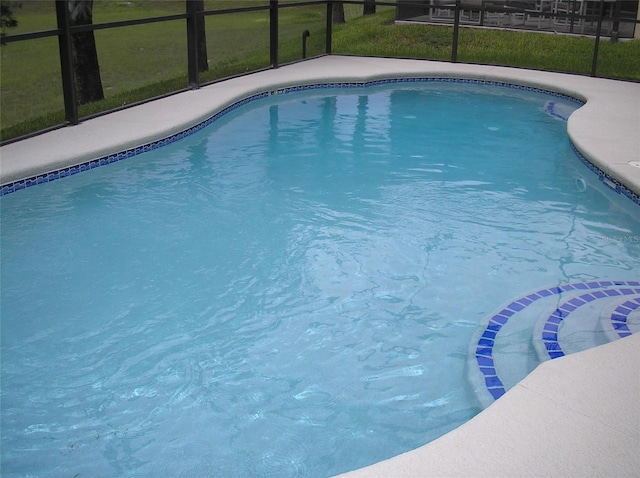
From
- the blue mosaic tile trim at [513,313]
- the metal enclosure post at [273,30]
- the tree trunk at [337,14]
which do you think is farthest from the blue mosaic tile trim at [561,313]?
the tree trunk at [337,14]

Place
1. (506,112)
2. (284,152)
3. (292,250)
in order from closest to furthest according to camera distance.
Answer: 1. (292,250)
2. (284,152)
3. (506,112)

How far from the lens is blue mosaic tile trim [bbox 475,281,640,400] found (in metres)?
3.60

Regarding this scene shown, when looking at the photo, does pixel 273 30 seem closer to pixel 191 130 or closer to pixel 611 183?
pixel 191 130

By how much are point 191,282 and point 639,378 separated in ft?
8.57

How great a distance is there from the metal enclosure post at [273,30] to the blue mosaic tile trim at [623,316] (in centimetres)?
721

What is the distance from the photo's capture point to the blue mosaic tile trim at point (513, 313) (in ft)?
11.8

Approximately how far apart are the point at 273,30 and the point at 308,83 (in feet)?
3.27

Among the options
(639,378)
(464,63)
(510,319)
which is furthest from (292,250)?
(464,63)

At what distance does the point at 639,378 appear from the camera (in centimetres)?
316

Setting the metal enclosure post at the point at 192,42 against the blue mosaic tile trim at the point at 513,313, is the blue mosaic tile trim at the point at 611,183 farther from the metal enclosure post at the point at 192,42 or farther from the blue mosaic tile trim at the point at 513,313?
the metal enclosure post at the point at 192,42

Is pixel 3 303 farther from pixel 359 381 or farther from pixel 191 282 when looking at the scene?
pixel 359 381

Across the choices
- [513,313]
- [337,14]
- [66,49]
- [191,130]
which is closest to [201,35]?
[191,130]

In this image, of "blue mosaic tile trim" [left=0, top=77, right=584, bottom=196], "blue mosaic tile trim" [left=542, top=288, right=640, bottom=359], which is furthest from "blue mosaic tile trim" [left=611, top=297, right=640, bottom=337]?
"blue mosaic tile trim" [left=0, top=77, right=584, bottom=196]

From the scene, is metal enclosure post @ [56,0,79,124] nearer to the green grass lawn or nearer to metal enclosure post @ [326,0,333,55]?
the green grass lawn
